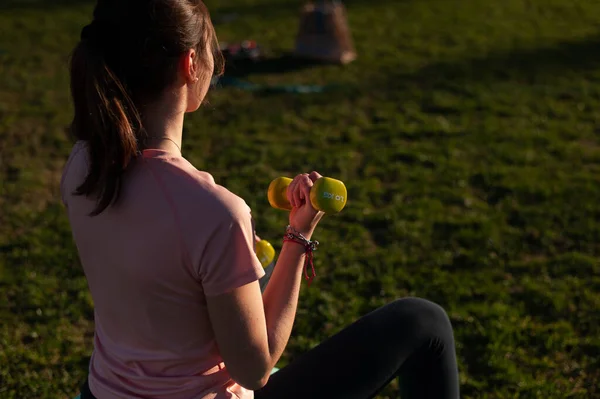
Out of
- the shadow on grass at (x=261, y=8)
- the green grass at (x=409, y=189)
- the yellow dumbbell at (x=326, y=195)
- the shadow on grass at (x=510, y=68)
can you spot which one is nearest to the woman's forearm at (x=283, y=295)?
the yellow dumbbell at (x=326, y=195)

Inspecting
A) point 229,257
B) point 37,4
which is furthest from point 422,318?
point 37,4

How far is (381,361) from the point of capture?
1998mm

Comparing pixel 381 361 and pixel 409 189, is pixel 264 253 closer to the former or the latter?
pixel 381 361

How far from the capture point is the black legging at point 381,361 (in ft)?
6.35

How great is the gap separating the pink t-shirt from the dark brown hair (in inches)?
1.9

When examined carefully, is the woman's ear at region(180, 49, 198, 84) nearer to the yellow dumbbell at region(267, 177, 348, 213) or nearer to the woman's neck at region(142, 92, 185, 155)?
the woman's neck at region(142, 92, 185, 155)

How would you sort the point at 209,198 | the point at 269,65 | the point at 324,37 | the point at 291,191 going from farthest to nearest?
the point at 324,37, the point at 269,65, the point at 291,191, the point at 209,198

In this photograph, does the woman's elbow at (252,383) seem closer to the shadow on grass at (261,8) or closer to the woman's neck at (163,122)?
the woman's neck at (163,122)

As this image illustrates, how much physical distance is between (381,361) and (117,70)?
1037 mm

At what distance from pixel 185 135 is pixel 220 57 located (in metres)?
3.99

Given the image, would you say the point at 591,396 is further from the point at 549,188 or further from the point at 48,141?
the point at 48,141

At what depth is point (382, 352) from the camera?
201 cm

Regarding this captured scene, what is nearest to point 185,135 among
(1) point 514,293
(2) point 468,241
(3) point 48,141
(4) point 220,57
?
(3) point 48,141

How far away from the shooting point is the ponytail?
58.3 inches
